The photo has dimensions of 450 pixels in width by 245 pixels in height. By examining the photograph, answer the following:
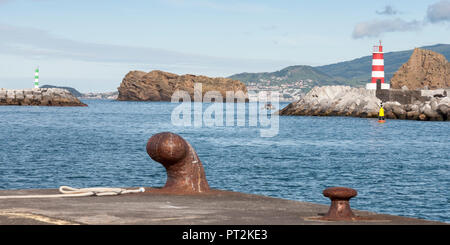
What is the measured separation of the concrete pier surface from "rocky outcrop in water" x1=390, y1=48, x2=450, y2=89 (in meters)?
145

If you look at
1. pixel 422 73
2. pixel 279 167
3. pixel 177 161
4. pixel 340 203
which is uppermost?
pixel 422 73

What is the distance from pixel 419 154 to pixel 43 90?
5225 inches

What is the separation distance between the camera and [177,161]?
38.9 ft

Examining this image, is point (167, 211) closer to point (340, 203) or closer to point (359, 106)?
point (340, 203)

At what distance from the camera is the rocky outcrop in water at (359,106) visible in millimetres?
83850

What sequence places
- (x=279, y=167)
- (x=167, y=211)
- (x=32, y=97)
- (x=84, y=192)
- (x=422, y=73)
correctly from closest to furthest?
(x=167, y=211) < (x=84, y=192) < (x=279, y=167) < (x=422, y=73) < (x=32, y=97)

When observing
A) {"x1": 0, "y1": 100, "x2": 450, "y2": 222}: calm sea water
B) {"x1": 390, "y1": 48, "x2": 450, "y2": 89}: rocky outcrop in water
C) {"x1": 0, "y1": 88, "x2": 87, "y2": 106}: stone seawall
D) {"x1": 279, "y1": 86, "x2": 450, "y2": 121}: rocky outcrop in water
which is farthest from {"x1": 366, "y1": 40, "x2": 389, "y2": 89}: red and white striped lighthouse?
{"x1": 0, "y1": 88, "x2": 87, "y2": 106}: stone seawall

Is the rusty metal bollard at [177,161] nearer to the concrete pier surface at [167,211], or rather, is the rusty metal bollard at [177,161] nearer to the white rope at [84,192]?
the concrete pier surface at [167,211]

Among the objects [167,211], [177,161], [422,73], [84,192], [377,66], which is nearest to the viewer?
[167,211]

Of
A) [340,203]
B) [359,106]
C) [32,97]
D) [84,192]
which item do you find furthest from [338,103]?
[340,203]

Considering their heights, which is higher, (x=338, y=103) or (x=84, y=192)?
(x=84, y=192)

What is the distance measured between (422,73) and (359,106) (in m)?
68.7

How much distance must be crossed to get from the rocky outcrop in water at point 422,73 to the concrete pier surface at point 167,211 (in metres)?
145
